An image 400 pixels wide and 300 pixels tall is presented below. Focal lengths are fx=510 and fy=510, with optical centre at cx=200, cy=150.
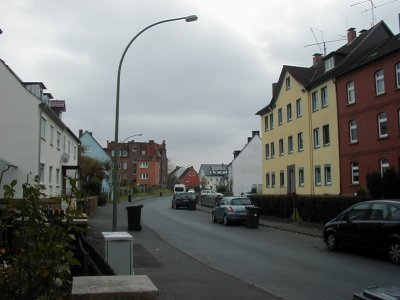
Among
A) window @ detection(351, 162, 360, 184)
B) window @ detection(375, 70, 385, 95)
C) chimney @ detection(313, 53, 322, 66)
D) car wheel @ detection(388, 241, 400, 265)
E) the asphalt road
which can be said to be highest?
chimney @ detection(313, 53, 322, 66)

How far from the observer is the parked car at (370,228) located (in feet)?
45.0

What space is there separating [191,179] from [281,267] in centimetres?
15181

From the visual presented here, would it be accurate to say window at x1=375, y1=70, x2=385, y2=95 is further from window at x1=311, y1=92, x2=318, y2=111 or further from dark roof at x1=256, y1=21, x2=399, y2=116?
window at x1=311, y1=92, x2=318, y2=111

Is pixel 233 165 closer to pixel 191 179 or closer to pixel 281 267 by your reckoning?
pixel 281 267

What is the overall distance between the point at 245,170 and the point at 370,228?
68015mm

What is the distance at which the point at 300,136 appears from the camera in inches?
1730

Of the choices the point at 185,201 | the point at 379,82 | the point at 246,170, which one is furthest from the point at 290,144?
the point at 246,170

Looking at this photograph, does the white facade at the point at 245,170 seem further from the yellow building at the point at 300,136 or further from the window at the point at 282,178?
the window at the point at 282,178

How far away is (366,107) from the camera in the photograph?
33.1 meters

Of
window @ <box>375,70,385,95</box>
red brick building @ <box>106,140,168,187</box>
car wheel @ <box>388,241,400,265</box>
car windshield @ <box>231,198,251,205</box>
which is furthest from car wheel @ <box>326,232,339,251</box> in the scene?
red brick building @ <box>106,140,168,187</box>

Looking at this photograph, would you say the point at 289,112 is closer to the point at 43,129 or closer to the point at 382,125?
the point at 382,125

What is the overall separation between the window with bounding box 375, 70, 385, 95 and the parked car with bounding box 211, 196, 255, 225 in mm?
10874

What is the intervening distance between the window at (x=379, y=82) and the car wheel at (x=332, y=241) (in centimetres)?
1729

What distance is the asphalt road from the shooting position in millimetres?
9891
